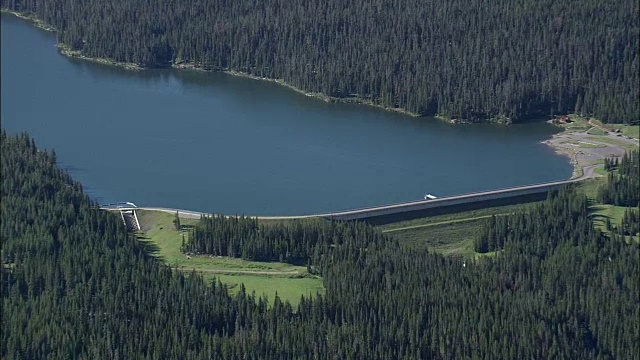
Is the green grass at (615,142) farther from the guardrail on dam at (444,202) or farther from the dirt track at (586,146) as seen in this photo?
the guardrail on dam at (444,202)

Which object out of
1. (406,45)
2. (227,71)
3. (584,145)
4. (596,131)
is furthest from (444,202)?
(227,71)

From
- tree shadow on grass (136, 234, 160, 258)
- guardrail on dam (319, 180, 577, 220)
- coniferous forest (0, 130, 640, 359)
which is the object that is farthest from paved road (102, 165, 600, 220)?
tree shadow on grass (136, 234, 160, 258)

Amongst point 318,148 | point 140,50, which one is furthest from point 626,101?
point 140,50

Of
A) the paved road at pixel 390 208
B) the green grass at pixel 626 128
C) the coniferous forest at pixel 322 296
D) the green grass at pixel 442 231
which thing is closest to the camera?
the coniferous forest at pixel 322 296

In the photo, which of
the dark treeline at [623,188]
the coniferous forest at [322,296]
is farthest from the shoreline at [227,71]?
the coniferous forest at [322,296]

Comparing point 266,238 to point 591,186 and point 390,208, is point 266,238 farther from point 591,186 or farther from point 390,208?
point 591,186
